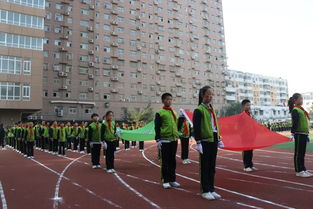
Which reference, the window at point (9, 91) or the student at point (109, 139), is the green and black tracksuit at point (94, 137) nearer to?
the student at point (109, 139)

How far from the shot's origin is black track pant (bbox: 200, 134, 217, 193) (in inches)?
213

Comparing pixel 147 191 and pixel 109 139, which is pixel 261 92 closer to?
pixel 109 139

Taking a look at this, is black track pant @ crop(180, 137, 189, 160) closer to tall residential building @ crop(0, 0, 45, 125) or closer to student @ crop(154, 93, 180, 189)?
student @ crop(154, 93, 180, 189)

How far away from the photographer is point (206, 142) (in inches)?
218

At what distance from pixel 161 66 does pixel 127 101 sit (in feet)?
36.3

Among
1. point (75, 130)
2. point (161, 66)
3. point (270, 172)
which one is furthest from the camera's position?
point (161, 66)

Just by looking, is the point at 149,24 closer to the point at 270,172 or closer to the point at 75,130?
the point at 75,130

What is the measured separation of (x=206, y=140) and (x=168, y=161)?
149 centimetres

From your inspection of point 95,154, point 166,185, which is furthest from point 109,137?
point 166,185

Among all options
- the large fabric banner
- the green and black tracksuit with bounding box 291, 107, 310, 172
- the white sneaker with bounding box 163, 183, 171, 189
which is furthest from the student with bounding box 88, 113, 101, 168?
the green and black tracksuit with bounding box 291, 107, 310, 172

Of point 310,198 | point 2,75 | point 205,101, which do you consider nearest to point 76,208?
point 205,101

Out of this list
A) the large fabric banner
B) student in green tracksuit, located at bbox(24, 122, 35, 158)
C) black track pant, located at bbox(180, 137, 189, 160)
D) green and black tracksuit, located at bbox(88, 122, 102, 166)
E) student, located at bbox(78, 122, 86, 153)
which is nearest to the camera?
the large fabric banner

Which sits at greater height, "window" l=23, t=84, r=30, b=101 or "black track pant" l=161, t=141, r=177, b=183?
"window" l=23, t=84, r=30, b=101

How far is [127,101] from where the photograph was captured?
52.7 m
